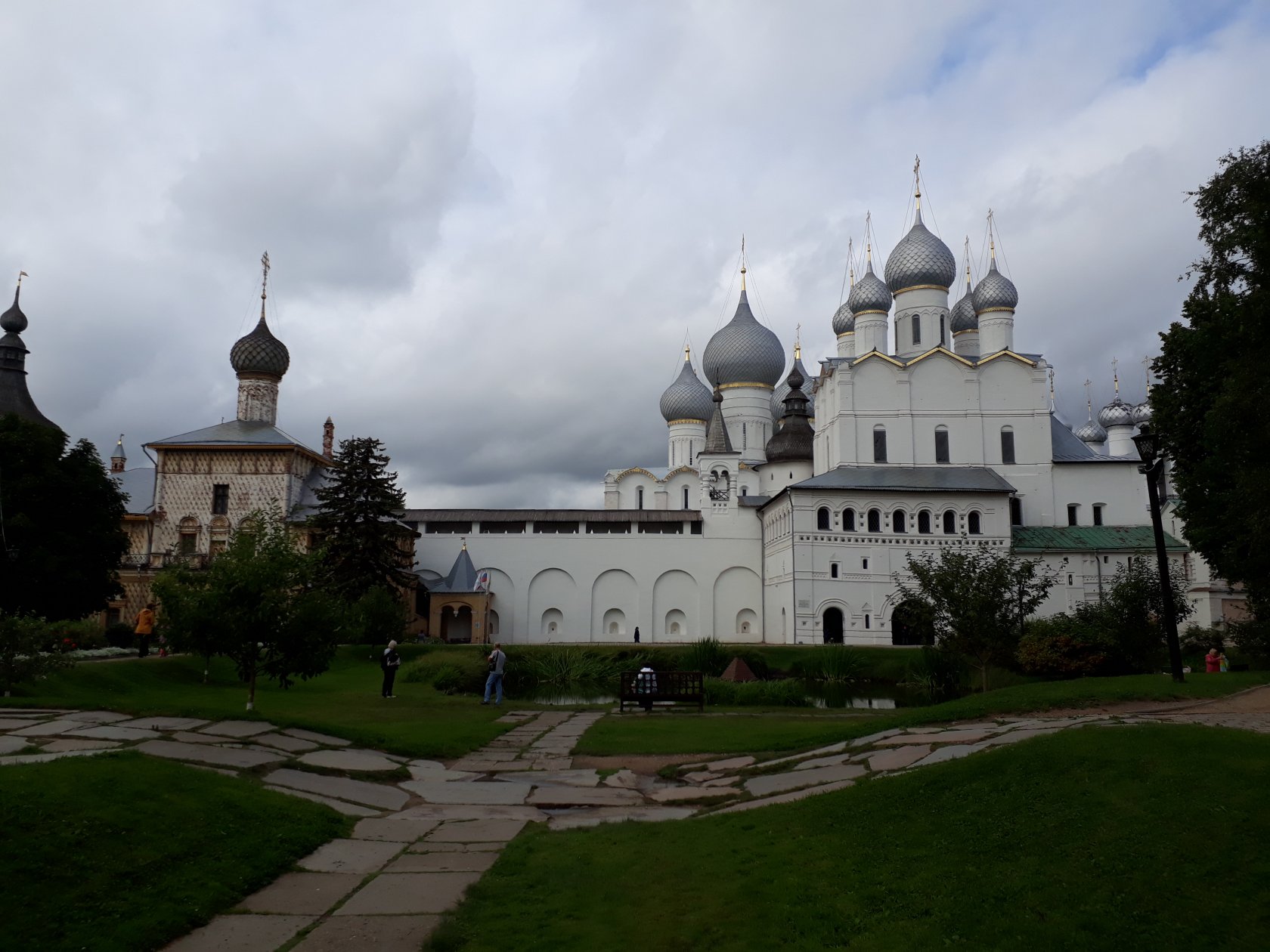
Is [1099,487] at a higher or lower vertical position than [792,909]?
higher

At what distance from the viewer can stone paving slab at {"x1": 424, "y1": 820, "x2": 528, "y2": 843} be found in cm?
695

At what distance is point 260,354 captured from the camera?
135 ft

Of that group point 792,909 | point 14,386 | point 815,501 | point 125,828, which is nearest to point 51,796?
point 125,828

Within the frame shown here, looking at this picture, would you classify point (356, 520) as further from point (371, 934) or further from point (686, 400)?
point (371, 934)

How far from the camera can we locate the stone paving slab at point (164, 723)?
30.9ft

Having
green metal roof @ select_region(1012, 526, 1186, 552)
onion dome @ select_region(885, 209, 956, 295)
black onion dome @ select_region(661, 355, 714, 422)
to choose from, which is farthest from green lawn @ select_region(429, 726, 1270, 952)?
black onion dome @ select_region(661, 355, 714, 422)

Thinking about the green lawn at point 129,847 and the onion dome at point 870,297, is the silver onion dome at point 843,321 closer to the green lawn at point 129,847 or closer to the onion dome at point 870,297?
the onion dome at point 870,297

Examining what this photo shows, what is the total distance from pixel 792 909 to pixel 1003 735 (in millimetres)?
4573

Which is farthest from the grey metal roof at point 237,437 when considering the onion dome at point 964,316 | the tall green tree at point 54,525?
the onion dome at point 964,316

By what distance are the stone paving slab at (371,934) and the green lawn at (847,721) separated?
614 centimetres

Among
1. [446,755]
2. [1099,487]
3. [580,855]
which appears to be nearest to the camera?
[580,855]

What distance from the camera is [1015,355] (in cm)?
4084

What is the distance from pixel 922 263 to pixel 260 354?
2860 cm

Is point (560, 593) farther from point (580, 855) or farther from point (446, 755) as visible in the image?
point (580, 855)
